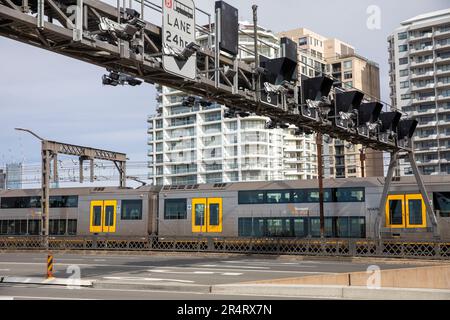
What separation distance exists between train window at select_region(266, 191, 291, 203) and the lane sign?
16624mm

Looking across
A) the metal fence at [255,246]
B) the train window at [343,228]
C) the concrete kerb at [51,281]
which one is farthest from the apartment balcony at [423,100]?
the concrete kerb at [51,281]

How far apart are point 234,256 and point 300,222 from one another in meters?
4.47

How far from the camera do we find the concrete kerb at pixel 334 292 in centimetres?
1154

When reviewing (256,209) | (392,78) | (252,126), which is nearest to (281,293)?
(256,209)

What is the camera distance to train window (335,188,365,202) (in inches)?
1270

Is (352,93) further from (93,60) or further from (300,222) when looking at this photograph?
(93,60)

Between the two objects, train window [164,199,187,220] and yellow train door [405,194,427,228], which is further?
train window [164,199,187,220]

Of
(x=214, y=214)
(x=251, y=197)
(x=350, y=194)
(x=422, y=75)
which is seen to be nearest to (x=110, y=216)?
(x=214, y=214)

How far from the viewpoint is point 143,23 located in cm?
1705

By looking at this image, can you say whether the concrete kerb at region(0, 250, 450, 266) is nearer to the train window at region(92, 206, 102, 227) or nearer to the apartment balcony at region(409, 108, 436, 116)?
the train window at region(92, 206, 102, 227)

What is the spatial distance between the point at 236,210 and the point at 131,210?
7.64m

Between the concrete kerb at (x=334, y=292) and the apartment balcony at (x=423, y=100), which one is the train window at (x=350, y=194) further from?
the apartment balcony at (x=423, y=100)

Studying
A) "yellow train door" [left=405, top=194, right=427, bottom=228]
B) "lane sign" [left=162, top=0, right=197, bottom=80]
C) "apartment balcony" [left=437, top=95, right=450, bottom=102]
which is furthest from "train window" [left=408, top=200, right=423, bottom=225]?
"apartment balcony" [left=437, top=95, right=450, bottom=102]

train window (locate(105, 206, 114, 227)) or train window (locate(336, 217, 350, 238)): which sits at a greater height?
train window (locate(105, 206, 114, 227))
